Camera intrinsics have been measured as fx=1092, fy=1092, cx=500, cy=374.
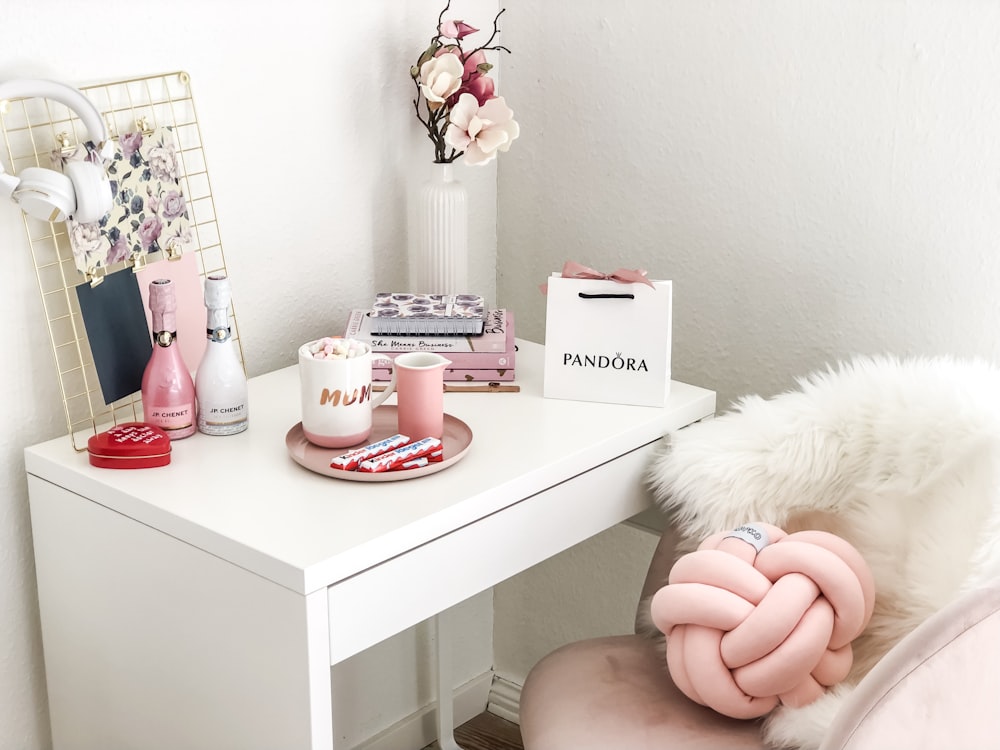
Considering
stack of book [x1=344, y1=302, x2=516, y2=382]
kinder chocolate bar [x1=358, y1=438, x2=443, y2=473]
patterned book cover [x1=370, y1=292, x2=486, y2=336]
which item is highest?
patterned book cover [x1=370, y1=292, x2=486, y2=336]

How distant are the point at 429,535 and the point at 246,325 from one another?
0.57 metres

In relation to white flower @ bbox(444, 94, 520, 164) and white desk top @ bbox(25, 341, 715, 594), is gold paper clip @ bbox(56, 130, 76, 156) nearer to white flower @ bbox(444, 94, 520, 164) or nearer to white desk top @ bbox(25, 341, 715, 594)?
white desk top @ bbox(25, 341, 715, 594)

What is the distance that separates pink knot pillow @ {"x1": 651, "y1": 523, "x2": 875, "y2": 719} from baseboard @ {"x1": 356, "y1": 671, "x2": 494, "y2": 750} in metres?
0.88

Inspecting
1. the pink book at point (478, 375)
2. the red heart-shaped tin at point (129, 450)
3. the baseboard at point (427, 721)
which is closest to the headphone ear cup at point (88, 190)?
the red heart-shaped tin at point (129, 450)

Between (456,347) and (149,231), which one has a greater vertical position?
(149,231)

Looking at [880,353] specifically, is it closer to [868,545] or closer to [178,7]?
[868,545]

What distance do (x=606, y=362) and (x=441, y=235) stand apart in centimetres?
36

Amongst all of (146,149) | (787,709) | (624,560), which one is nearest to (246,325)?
(146,149)

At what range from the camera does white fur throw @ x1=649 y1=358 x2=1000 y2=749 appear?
112 centimetres

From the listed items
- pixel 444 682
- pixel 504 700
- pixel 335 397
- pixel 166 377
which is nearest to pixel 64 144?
pixel 166 377

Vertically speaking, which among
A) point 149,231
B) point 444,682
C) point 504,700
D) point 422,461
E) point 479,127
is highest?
point 479,127

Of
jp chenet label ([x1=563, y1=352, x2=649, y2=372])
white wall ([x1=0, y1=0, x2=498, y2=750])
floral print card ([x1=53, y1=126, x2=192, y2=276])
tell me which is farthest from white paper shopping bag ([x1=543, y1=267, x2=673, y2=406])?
floral print card ([x1=53, y1=126, x2=192, y2=276])

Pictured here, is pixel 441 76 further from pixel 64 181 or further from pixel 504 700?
pixel 504 700

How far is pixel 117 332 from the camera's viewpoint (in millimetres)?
1318
